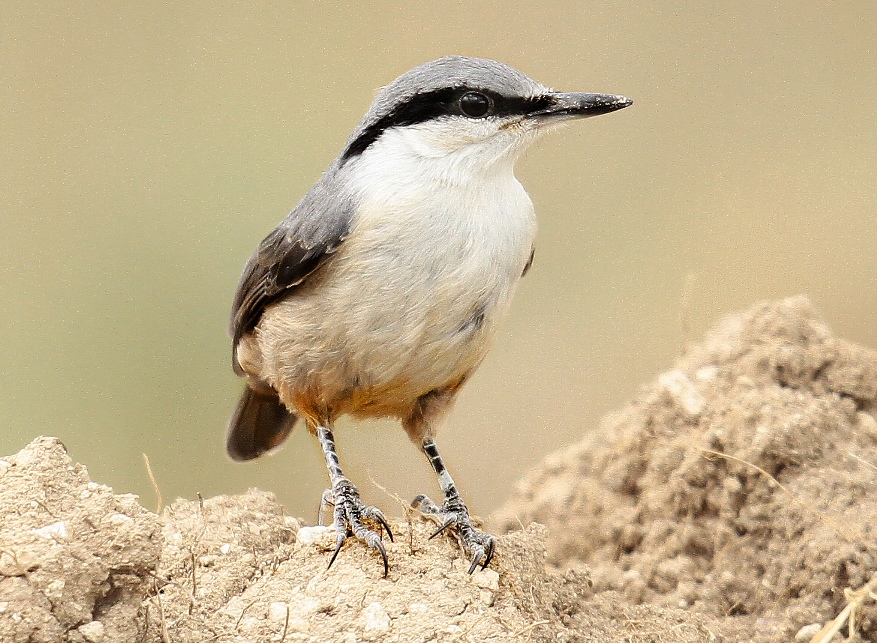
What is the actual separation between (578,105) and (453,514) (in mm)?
1684

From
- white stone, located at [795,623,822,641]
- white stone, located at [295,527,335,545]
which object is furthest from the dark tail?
white stone, located at [795,623,822,641]

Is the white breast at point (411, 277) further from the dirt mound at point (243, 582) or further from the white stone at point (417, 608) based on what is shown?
the white stone at point (417, 608)

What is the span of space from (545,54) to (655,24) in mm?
1088

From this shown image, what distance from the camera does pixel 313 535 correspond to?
396cm

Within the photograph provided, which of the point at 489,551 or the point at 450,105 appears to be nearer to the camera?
the point at 489,551

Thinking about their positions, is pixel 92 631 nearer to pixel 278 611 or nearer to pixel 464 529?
pixel 278 611

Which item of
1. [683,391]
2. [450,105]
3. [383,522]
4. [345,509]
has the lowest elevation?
[383,522]

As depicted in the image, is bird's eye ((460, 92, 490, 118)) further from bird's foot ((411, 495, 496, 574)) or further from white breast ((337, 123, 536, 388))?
bird's foot ((411, 495, 496, 574))

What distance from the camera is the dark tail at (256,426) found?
534cm

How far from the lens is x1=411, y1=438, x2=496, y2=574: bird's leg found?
155 inches

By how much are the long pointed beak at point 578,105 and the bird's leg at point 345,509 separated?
1621 mm

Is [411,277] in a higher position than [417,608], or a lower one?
higher

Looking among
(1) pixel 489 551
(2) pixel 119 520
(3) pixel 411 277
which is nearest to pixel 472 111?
(3) pixel 411 277

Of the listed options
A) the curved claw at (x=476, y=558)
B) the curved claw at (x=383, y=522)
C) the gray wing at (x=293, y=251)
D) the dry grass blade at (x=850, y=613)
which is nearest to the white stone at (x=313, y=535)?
the curved claw at (x=383, y=522)
